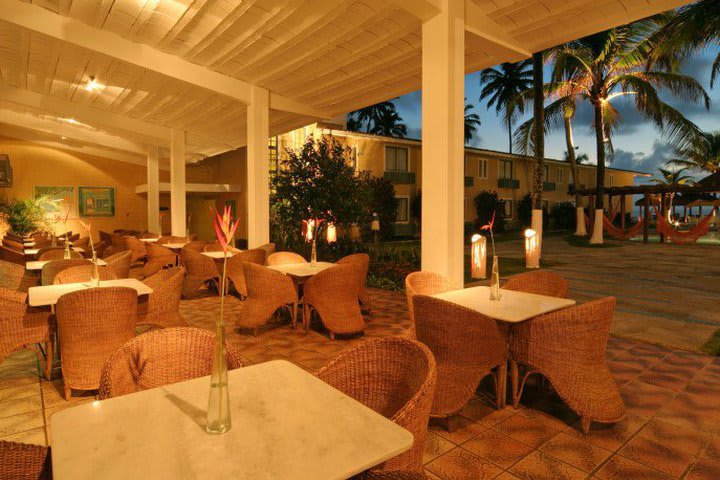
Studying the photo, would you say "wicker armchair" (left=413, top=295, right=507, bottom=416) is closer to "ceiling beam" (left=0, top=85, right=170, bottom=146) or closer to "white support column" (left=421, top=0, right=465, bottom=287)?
"white support column" (left=421, top=0, right=465, bottom=287)

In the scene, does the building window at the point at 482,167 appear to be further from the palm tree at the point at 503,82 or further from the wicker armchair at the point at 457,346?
the wicker armchair at the point at 457,346

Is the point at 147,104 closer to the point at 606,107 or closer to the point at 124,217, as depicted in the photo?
the point at 124,217

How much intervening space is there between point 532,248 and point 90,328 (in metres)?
7.86

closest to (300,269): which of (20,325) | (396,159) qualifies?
(20,325)

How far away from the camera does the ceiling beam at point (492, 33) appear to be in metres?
4.37

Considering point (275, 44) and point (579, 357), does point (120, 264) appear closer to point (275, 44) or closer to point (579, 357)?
point (275, 44)

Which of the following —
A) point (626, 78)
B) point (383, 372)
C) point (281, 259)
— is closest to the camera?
point (383, 372)

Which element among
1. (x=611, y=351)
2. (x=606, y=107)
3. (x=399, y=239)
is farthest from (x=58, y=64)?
(x=606, y=107)

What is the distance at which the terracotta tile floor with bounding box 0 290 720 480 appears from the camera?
2.23 m

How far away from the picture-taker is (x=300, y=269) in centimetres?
504

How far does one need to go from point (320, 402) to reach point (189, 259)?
5562mm

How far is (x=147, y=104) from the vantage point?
29.1 ft

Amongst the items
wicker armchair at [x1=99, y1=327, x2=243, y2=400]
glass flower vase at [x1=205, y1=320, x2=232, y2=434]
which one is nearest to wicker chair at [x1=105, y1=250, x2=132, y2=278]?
wicker armchair at [x1=99, y1=327, x2=243, y2=400]

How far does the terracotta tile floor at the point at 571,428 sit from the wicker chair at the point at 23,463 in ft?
4.77
